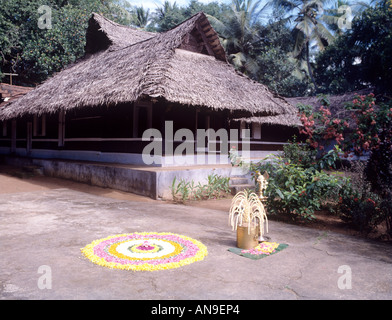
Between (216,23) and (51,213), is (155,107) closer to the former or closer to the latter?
(51,213)

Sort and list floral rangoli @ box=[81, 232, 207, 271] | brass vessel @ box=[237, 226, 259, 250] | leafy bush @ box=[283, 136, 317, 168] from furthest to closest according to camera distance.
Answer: leafy bush @ box=[283, 136, 317, 168] → brass vessel @ box=[237, 226, 259, 250] → floral rangoli @ box=[81, 232, 207, 271]

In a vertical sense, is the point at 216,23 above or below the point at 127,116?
above

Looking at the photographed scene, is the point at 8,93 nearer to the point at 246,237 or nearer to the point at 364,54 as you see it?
the point at 246,237

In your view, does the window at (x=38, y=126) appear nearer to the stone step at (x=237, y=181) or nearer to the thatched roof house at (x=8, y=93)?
the thatched roof house at (x=8, y=93)

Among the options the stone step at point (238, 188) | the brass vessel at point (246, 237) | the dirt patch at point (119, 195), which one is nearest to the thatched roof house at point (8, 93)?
the dirt patch at point (119, 195)

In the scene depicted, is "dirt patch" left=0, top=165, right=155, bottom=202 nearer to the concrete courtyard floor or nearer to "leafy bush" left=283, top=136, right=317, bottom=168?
the concrete courtyard floor

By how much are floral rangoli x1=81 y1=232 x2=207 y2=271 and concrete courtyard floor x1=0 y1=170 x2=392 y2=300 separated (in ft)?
0.33

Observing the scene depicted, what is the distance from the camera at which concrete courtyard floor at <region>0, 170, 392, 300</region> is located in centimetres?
296

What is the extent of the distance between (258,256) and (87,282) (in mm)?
1991

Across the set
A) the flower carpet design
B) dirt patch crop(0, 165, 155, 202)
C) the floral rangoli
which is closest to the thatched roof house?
dirt patch crop(0, 165, 155, 202)

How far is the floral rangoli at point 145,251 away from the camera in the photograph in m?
3.58

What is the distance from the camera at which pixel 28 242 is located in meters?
4.46
